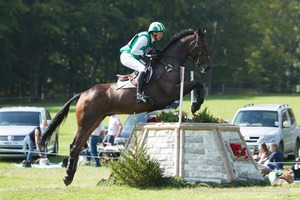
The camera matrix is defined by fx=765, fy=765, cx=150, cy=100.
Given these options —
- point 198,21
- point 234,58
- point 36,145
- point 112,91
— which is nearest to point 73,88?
point 198,21

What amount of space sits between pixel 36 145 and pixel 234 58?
6482 cm

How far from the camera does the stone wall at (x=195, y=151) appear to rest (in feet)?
49.7

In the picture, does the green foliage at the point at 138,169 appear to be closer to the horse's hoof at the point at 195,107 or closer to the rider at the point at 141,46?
the horse's hoof at the point at 195,107

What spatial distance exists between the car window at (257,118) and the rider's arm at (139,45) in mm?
10358

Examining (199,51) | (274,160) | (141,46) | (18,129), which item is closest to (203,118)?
(199,51)

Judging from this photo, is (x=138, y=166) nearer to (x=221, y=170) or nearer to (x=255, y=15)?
(x=221, y=170)

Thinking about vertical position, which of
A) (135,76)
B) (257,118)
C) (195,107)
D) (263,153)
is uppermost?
(135,76)

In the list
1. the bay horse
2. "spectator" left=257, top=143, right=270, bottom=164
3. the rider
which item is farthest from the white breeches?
"spectator" left=257, top=143, right=270, bottom=164

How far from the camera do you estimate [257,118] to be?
2591 centimetres

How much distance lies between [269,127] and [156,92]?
1041 cm

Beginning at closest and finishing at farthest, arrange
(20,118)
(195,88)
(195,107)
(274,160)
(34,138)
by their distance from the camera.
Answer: (195,88) → (195,107) → (274,160) → (34,138) → (20,118)

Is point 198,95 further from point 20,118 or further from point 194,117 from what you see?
point 20,118

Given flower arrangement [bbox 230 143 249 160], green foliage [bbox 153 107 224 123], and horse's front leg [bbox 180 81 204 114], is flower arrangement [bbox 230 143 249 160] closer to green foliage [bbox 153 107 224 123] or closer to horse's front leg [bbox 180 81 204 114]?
green foliage [bbox 153 107 224 123]

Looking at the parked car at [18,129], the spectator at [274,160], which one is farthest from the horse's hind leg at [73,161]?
the parked car at [18,129]
